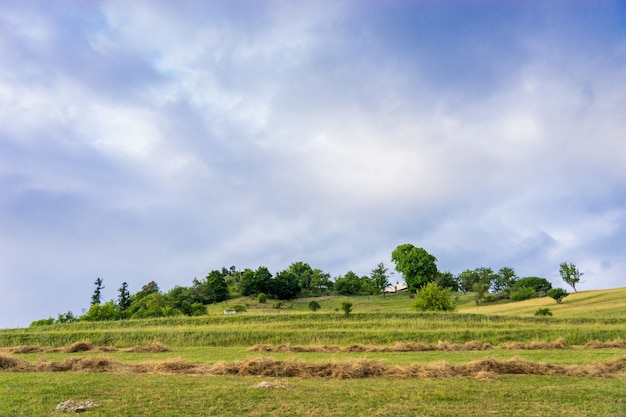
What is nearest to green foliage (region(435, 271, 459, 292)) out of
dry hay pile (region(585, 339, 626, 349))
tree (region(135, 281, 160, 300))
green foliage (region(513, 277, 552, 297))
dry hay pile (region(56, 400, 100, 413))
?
green foliage (region(513, 277, 552, 297))

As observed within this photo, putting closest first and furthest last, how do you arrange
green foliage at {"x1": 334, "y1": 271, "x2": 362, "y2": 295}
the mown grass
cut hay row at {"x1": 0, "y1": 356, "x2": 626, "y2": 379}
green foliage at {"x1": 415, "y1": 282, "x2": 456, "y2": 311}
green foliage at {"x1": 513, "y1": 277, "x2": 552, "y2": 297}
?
1. the mown grass
2. cut hay row at {"x1": 0, "y1": 356, "x2": 626, "y2": 379}
3. green foliage at {"x1": 415, "y1": 282, "x2": 456, "y2": 311}
4. green foliage at {"x1": 513, "y1": 277, "x2": 552, "y2": 297}
5. green foliage at {"x1": 334, "y1": 271, "x2": 362, "y2": 295}

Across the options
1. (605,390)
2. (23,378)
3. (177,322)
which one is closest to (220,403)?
(23,378)

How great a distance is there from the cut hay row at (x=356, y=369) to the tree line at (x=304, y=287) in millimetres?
46815

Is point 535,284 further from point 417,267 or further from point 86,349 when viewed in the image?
point 86,349

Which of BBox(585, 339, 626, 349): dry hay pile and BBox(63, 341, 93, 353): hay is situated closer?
BBox(585, 339, 626, 349): dry hay pile

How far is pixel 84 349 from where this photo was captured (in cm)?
2711

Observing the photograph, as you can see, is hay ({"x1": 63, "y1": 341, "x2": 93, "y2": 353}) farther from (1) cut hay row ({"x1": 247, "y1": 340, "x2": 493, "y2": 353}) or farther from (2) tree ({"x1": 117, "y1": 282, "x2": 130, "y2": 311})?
(2) tree ({"x1": 117, "y1": 282, "x2": 130, "y2": 311})

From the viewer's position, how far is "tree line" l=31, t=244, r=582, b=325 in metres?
77.1

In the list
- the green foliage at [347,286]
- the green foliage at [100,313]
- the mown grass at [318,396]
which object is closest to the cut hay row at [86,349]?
the mown grass at [318,396]

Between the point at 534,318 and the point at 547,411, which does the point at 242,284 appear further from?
the point at 547,411

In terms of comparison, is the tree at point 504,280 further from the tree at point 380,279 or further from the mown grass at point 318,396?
the mown grass at point 318,396

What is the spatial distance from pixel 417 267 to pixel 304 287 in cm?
4461

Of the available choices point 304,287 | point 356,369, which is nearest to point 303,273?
point 304,287

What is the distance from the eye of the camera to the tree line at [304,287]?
7706 cm
